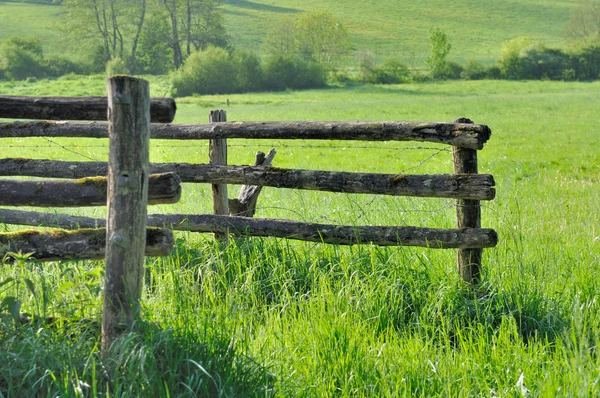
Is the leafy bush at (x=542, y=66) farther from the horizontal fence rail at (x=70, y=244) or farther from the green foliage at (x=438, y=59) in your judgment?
the horizontal fence rail at (x=70, y=244)

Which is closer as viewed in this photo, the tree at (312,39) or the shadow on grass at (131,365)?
the shadow on grass at (131,365)

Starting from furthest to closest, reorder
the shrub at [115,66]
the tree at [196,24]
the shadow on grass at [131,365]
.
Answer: the tree at [196,24] → the shrub at [115,66] → the shadow on grass at [131,365]

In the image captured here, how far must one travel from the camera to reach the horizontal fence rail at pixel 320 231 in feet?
17.7

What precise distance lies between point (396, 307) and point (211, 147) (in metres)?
2.50

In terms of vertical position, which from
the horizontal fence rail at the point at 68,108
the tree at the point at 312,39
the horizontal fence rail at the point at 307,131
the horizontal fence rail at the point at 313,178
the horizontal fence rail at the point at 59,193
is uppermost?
the tree at the point at 312,39

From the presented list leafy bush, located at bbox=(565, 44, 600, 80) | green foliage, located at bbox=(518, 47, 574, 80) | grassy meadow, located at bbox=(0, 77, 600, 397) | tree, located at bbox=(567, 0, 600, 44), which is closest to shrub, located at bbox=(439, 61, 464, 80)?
green foliage, located at bbox=(518, 47, 574, 80)

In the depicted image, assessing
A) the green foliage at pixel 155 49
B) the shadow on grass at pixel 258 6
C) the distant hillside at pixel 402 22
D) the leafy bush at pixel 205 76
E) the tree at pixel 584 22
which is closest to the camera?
the leafy bush at pixel 205 76

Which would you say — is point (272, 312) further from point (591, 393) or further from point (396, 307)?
point (591, 393)

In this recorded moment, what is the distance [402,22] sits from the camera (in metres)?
122

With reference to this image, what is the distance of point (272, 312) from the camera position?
16.4 feet

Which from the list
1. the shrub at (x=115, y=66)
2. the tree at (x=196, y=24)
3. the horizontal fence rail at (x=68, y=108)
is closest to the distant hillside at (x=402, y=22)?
the tree at (x=196, y=24)

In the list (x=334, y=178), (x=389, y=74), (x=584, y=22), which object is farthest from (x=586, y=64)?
(x=334, y=178)

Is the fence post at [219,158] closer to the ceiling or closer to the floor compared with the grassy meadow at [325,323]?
closer to the ceiling

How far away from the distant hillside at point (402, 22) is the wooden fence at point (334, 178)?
282ft
